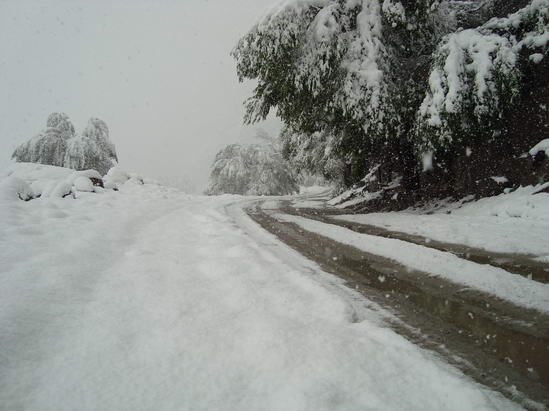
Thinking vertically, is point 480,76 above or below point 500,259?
above

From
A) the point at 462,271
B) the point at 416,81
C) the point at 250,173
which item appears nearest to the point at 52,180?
the point at 416,81

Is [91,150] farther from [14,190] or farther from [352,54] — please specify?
[352,54]

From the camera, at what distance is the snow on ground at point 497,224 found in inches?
156

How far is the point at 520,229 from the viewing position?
4.57 meters

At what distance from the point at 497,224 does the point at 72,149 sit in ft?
82.4

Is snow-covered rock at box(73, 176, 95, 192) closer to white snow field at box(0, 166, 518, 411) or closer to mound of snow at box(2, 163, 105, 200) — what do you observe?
mound of snow at box(2, 163, 105, 200)

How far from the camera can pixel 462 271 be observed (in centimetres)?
309

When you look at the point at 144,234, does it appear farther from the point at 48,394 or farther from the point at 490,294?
the point at 490,294

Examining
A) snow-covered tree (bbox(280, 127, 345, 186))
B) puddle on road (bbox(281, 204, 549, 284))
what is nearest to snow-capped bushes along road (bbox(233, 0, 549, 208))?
puddle on road (bbox(281, 204, 549, 284))

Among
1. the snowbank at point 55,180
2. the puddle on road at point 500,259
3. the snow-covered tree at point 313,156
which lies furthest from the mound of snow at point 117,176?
the puddle on road at point 500,259

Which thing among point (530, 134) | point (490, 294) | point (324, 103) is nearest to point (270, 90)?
point (324, 103)

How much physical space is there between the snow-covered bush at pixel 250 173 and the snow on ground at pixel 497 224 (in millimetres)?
25394

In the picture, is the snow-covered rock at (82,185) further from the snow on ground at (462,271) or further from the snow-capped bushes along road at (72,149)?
the snow-capped bushes along road at (72,149)

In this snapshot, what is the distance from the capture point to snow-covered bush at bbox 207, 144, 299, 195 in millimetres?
32062
